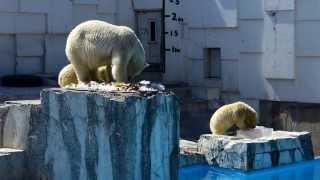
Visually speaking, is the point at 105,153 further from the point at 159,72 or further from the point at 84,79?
the point at 159,72

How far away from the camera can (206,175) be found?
838 cm

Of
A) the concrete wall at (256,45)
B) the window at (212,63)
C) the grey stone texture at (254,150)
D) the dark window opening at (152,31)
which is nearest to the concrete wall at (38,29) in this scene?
the dark window opening at (152,31)

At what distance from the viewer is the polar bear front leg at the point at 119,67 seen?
5.59m

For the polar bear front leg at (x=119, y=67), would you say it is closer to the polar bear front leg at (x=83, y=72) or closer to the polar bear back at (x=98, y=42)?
the polar bear back at (x=98, y=42)

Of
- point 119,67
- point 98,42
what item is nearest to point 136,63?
point 119,67

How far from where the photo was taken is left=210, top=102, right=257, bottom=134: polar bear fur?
887cm

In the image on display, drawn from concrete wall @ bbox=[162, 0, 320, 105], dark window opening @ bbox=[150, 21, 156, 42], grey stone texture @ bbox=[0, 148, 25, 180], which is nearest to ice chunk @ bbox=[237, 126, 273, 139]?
concrete wall @ bbox=[162, 0, 320, 105]

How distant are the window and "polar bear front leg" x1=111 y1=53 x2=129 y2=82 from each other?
21.2 ft

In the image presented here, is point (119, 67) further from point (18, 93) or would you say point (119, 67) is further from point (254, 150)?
point (18, 93)

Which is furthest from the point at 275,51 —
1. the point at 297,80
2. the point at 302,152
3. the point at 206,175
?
the point at 206,175

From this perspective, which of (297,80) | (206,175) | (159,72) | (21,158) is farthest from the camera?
(159,72)

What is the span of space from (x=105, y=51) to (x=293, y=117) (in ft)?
18.5

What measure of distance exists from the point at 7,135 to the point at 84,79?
30.2 inches

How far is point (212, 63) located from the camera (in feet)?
40.1
